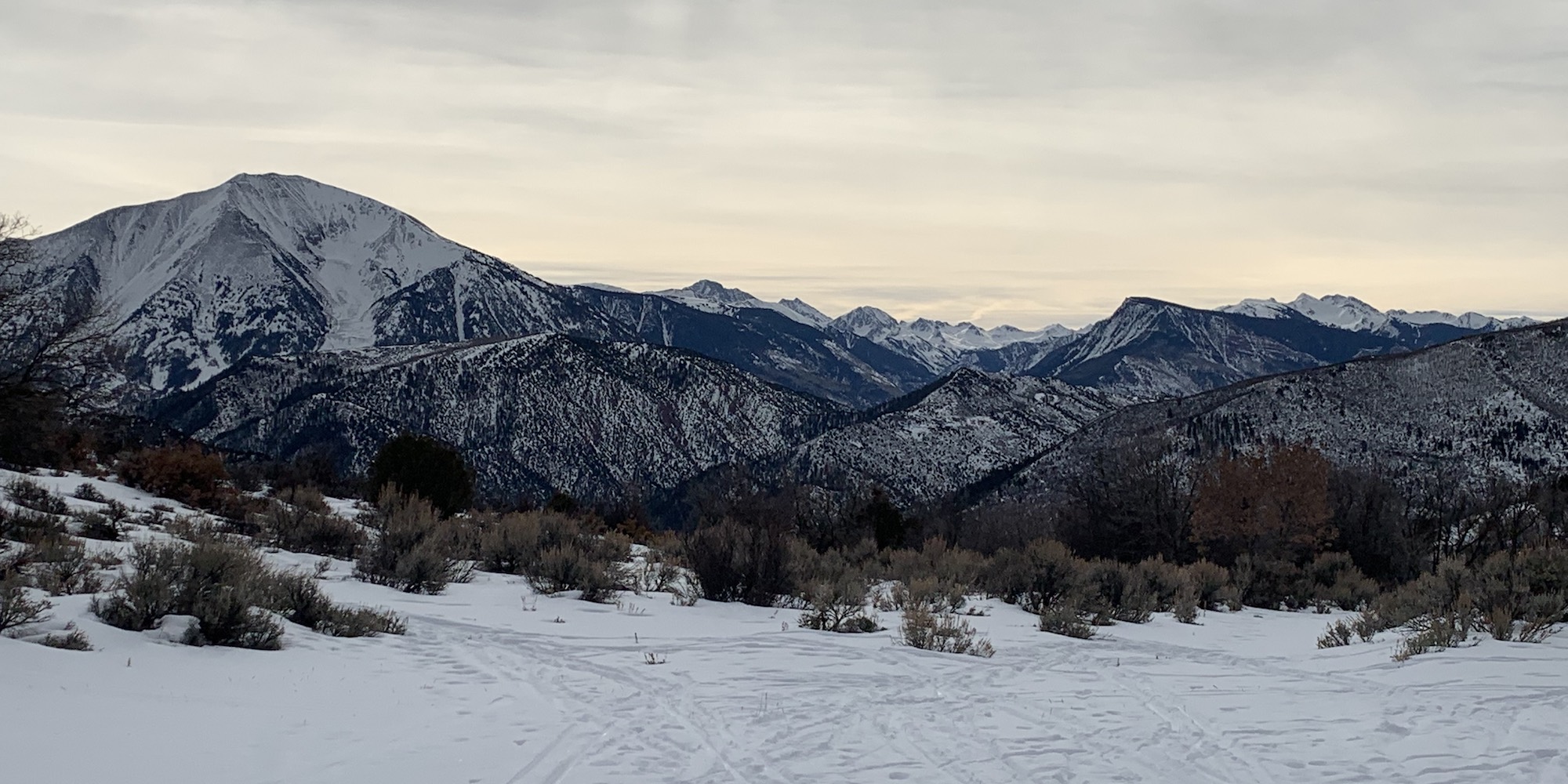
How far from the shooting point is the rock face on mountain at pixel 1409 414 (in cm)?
9862

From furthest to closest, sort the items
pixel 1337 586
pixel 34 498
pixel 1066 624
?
pixel 1337 586 → pixel 34 498 → pixel 1066 624

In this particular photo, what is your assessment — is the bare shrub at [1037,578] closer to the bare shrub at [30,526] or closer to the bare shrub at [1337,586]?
the bare shrub at [1337,586]

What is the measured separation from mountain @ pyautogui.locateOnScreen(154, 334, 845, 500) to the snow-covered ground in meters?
130

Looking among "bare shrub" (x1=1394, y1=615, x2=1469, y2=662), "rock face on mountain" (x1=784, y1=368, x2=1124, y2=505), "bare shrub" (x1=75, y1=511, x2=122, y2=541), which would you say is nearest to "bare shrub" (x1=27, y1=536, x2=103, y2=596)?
"bare shrub" (x1=75, y1=511, x2=122, y2=541)

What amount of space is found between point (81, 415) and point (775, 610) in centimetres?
1046

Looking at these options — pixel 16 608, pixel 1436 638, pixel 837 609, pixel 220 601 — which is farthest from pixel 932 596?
pixel 16 608

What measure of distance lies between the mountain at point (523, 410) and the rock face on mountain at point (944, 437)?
55.4ft

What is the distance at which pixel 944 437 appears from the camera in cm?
15850

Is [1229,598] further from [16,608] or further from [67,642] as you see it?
[16,608]

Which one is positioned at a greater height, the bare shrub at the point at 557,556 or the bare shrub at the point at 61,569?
the bare shrub at the point at 61,569

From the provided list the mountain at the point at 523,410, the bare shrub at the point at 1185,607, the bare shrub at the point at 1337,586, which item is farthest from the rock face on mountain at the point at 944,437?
the bare shrub at the point at 1185,607

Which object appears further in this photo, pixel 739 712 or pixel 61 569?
pixel 61 569

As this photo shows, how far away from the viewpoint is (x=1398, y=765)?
674 cm

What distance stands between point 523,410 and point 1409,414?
394 ft
